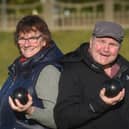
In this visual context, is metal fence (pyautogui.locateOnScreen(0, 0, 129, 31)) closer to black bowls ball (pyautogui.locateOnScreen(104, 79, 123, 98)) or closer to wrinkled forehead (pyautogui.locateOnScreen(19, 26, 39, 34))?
wrinkled forehead (pyautogui.locateOnScreen(19, 26, 39, 34))

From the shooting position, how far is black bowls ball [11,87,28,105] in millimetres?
4738

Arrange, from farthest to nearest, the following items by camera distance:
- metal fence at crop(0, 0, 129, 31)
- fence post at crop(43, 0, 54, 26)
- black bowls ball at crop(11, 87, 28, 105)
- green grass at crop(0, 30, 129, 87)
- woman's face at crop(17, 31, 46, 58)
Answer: fence post at crop(43, 0, 54, 26) < metal fence at crop(0, 0, 129, 31) < green grass at crop(0, 30, 129, 87) < woman's face at crop(17, 31, 46, 58) < black bowls ball at crop(11, 87, 28, 105)

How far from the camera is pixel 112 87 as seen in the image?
15.1 ft

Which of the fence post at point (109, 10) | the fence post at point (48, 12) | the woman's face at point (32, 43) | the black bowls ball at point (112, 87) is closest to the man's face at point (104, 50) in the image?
the black bowls ball at point (112, 87)

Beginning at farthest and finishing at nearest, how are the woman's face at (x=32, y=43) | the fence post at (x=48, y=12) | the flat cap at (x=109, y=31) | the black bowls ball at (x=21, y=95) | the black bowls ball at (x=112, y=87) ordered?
the fence post at (x=48, y=12) < the woman's face at (x=32, y=43) < the flat cap at (x=109, y=31) < the black bowls ball at (x=21, y=95) < the black bowls ball at (x=112, y=87)

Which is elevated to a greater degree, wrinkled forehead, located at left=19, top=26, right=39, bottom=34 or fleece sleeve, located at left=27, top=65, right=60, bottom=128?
wrinkled forehead, located at left=19, top=26, right=39, bottom=34

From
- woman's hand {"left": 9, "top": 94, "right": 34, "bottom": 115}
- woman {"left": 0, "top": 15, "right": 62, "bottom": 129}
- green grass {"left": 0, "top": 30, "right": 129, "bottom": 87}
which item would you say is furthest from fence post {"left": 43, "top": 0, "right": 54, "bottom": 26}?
woman's hand {"left": 9, "top": 94, "right": 34, "bottom": 115}

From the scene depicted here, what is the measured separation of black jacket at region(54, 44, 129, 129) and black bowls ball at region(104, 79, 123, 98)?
155mm

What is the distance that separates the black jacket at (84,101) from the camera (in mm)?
4781

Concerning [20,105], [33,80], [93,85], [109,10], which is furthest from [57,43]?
[20,105]

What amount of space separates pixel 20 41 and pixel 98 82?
2.46 feet

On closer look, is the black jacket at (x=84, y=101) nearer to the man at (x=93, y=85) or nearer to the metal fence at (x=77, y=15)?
the man at (x=93, y=85)

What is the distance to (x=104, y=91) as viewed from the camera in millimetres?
4617

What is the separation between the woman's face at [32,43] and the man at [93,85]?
Answer: 328mm
